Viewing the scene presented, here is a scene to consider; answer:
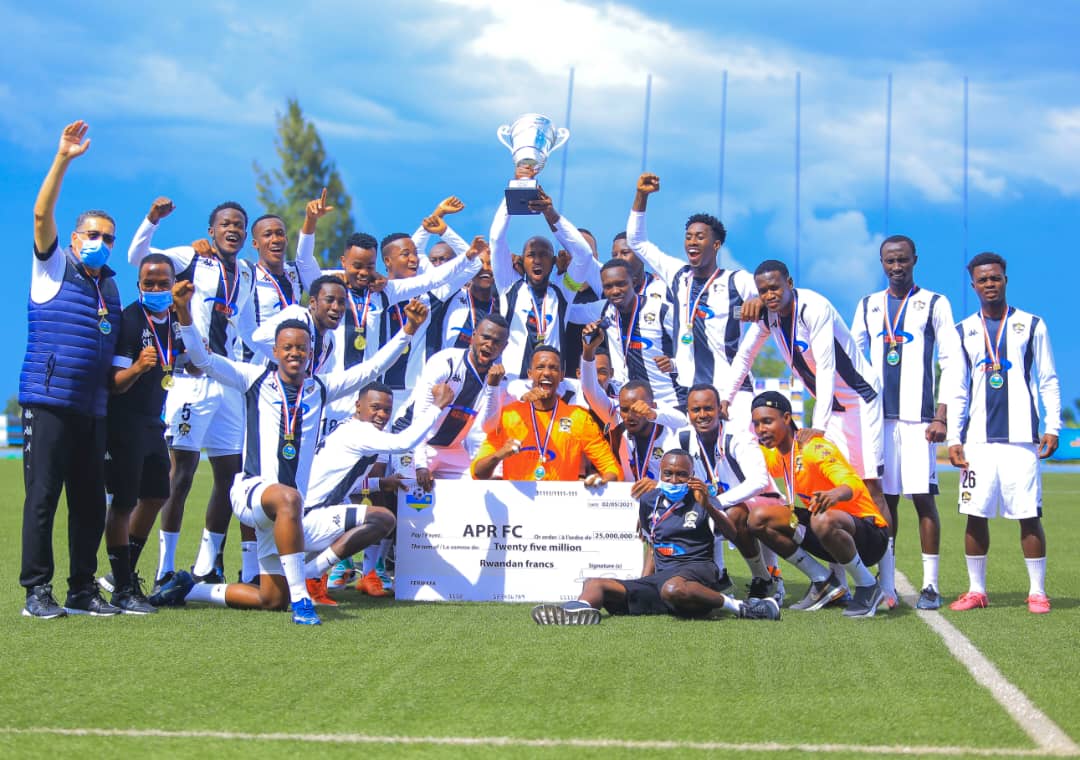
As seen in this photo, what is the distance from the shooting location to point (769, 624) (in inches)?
265

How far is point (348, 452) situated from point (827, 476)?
312cm

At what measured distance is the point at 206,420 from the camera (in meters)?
8.20

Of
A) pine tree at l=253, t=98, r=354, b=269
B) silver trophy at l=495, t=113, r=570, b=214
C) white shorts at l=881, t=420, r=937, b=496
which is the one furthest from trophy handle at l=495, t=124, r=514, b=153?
pine tree at l=253, t=98, r=354, b=269

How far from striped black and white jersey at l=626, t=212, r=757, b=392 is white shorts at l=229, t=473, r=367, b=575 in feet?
9.25

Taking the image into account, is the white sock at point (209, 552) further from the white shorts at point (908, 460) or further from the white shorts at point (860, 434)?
the white shorts at point (908, 460)

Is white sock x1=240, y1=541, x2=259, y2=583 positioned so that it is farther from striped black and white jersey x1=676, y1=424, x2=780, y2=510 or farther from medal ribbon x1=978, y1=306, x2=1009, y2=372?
medal ribbon x1=978, y1=306, x2=1009, y2=372

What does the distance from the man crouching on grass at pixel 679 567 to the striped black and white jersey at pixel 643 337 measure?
1858mm

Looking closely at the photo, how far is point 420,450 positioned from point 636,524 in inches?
70.3

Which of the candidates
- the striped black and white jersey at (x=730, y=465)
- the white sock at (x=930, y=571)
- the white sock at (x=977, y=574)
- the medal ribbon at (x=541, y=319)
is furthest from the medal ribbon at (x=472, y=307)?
the white sock at (x=977, y=574)

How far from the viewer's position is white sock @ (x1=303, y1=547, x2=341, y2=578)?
739cm

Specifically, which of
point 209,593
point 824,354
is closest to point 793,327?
point 824,354

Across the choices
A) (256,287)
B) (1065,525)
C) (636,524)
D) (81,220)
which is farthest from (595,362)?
(1065,525)

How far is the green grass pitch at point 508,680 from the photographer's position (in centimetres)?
403

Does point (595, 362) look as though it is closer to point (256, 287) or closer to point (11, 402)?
point (256, 287)
